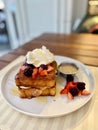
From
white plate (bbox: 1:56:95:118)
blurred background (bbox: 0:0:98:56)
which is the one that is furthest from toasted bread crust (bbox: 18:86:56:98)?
blurred background (bbox: 0:0:98:56)

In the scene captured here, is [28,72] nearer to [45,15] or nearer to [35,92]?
[35,92]

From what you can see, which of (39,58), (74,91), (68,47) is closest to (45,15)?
Answer: (68,47)

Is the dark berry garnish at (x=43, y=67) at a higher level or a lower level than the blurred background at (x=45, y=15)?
higher

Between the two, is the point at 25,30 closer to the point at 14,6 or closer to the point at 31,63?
the point at 14,6

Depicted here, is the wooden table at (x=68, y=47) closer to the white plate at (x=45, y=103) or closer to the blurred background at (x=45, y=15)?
the white plate at (x=45, y=103)

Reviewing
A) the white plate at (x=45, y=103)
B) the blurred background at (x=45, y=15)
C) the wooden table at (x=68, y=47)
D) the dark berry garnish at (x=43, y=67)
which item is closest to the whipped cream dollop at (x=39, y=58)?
the dark berry garnish at (x=43, y=67)
